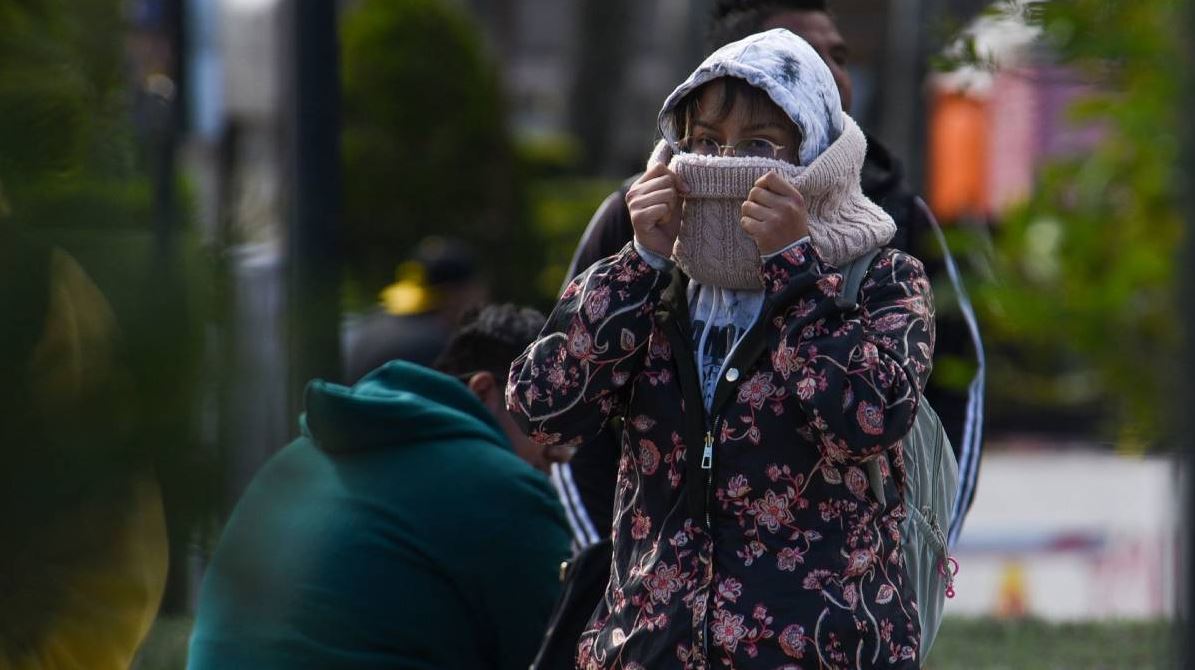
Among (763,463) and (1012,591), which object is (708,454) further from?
(1012,591)

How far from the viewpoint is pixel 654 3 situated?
32.2 metres

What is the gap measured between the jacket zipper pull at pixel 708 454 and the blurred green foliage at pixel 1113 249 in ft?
8.60

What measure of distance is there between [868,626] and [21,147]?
50.6 inches

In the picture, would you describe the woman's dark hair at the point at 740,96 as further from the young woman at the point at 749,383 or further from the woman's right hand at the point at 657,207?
the woman's right hand at the point at 657,207

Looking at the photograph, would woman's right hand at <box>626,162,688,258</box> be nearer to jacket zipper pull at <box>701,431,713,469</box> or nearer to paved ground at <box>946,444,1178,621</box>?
jacket zipper pull at <box>701,431,713,469</box>

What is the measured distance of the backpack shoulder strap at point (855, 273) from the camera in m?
2.22

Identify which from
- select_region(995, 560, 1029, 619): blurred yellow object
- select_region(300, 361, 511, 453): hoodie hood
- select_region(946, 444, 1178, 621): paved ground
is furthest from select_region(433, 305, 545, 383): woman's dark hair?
select_region(995, 560, 1029, 619): blurred yellow object

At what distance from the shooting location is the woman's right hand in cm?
222

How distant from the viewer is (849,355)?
2.07 m

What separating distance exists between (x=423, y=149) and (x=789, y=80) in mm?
9754

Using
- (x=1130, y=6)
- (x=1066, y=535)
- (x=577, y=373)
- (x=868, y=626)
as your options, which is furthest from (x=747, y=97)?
(x=1066, y=535)

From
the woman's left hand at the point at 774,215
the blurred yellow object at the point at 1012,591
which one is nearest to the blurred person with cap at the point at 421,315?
the blurred yellow object at the point at 1012,591

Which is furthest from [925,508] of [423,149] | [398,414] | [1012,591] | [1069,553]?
[423,149]

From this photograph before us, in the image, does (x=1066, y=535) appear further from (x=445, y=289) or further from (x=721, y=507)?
(x=721, y=507)
